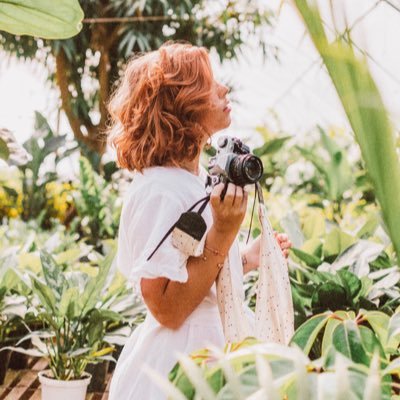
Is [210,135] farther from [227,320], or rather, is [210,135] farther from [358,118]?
[358,118]

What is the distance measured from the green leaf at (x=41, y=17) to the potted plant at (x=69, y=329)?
1670 mm

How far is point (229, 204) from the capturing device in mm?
1146

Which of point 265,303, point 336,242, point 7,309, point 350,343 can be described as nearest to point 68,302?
point 7,309

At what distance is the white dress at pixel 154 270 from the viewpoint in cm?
124

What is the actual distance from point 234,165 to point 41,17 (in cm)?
39

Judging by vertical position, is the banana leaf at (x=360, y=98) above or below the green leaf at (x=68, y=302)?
above

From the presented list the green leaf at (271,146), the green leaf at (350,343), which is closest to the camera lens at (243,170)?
the green leaf at (350,343)

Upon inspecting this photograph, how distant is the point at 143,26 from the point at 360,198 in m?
3.37

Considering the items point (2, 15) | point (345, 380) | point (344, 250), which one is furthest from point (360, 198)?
point (345, 380)

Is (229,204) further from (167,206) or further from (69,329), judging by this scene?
(69,329)

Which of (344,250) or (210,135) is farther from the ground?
(210,135)

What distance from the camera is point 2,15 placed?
93cm

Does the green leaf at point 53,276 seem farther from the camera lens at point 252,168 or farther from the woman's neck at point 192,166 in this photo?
the camera lens at point 252,168

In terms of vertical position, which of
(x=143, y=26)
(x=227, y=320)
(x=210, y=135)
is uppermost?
(x=143, y=26)
